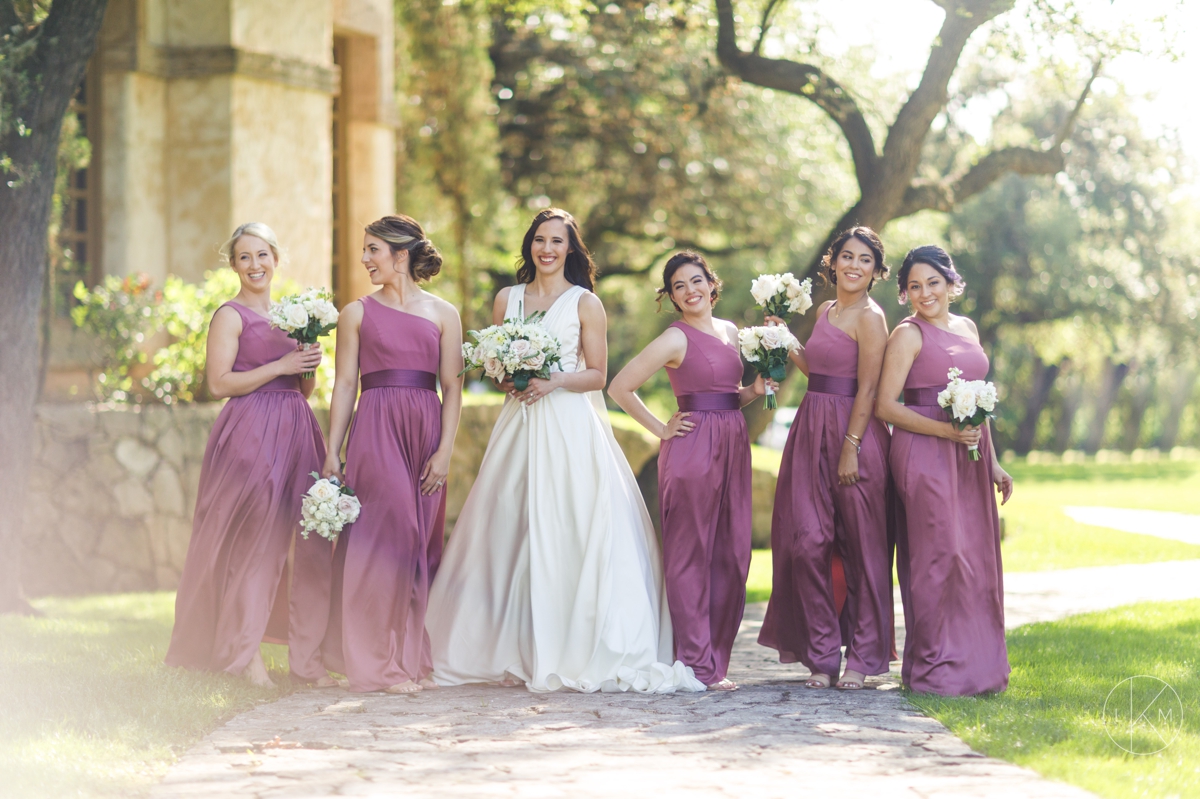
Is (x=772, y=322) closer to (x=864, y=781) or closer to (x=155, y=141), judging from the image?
(x=864, y=781)

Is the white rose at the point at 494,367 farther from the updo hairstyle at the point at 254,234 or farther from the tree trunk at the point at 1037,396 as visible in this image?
the tree trunk at the point at 1037,396

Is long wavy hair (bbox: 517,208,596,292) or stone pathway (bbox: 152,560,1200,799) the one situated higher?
long wavy hair (bbox: 517,208,596,292)

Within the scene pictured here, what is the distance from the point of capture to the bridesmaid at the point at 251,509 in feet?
20.7

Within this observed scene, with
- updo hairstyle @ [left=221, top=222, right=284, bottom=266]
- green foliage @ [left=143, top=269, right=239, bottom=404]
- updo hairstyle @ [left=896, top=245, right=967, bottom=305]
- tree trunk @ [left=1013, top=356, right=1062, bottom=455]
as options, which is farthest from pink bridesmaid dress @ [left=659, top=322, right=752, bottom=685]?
tree trunk @ [left=1013, top=356, right=1062, bottom=455]

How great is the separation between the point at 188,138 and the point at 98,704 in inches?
304

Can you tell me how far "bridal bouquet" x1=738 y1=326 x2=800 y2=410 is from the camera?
642cm

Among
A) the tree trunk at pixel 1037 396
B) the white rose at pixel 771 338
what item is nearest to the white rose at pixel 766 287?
the white rose at pixel 771 338

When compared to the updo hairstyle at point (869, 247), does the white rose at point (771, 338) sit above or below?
below

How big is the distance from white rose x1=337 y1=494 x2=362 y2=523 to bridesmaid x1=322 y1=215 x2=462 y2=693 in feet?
0.63

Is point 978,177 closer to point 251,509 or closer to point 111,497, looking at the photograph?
point 251,509

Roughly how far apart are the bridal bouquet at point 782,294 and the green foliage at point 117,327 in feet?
21.0

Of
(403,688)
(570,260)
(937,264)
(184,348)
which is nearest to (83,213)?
(184,348)

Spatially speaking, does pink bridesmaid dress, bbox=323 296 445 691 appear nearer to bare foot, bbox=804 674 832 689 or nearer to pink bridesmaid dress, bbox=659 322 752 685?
pink bridesmaid dress, bbox=659 322 752 685

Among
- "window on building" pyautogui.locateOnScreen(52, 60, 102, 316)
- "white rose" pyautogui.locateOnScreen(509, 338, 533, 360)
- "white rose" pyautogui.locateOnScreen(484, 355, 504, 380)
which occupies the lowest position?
"white rose" pyautogui.locateOnScreen(484, 355, 504, 380)
